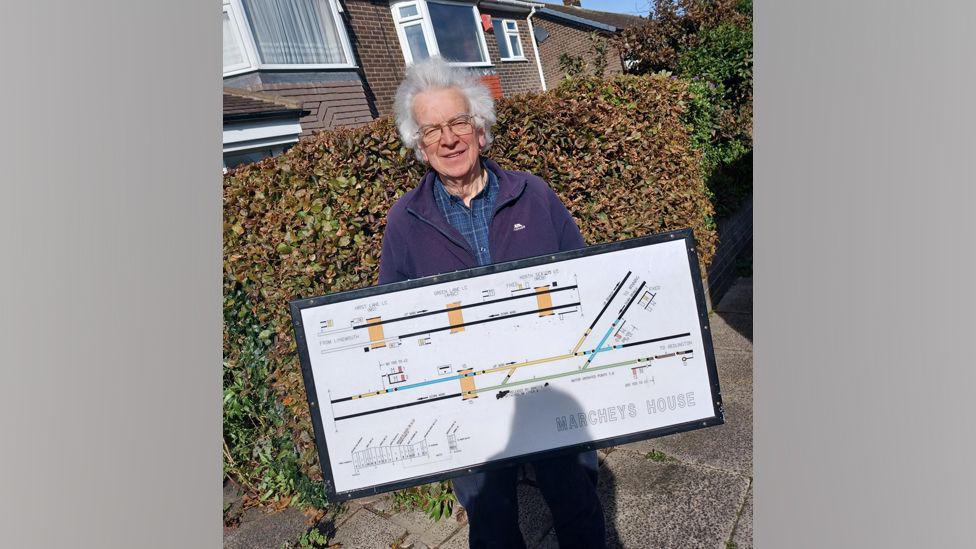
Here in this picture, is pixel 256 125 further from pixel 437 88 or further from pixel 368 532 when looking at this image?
pixel 437 88

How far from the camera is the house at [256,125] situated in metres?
8.98

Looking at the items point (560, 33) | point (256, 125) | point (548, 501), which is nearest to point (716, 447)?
point (548, 501)

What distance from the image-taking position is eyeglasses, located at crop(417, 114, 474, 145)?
2.01 meters

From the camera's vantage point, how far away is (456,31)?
1648 centimetres

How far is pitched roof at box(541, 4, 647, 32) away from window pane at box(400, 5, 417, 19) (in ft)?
28.6

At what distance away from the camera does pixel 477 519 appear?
2.08 meters

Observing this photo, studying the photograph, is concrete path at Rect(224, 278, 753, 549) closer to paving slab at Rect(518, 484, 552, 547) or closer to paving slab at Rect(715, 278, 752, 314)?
paving slab at Rect(518, 484, 552, 547)

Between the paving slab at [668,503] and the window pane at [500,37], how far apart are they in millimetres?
18190

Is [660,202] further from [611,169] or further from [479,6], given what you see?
[479,6]

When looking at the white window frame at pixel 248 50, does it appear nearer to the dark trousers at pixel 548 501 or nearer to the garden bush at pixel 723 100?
the garden bush at pixel 723 100

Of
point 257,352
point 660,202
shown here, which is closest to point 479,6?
point 660,202

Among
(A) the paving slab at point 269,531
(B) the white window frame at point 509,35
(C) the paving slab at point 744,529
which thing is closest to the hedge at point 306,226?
(A) the paving slab at point 269,531

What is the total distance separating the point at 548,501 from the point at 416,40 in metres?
15.6

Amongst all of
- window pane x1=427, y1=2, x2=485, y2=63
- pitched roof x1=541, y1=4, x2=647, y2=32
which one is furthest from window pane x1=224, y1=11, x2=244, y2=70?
pitched roof x1=541, y1=4, x2=647, y2=32
